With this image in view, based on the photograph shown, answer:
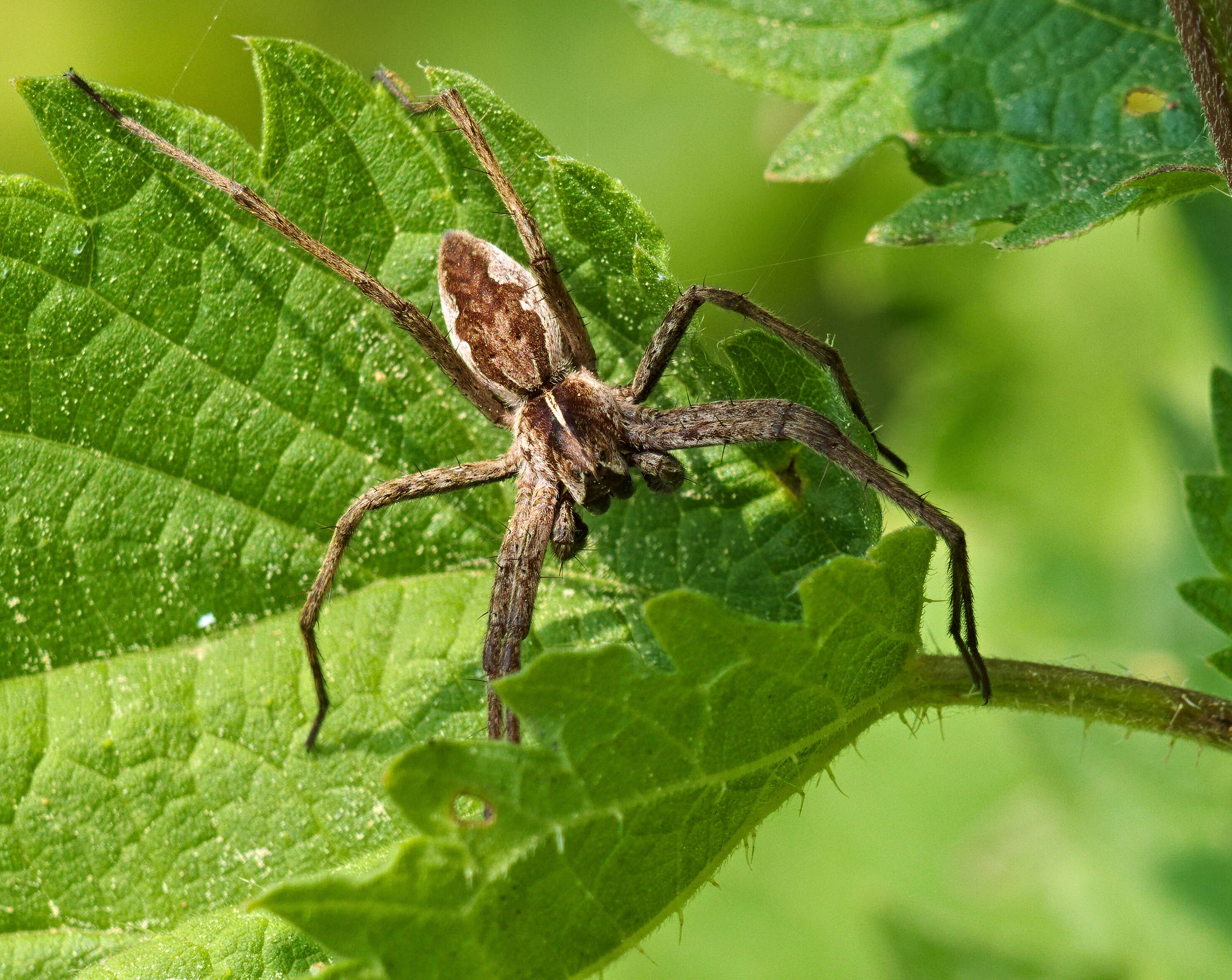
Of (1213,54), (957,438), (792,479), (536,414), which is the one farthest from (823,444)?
(957,438)

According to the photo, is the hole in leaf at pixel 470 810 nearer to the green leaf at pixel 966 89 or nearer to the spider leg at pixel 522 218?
the spider leg at pixel 522 218

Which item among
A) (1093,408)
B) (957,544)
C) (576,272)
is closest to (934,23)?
(576,272)

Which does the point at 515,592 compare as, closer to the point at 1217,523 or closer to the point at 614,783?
the point at 614,783

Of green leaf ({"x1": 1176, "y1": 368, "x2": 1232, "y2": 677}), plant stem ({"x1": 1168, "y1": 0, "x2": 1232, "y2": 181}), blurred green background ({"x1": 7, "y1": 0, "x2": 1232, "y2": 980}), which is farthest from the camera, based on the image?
blurred green background ({"x1": 7, "y1": 0, "x2": 1232, "y2": 980})

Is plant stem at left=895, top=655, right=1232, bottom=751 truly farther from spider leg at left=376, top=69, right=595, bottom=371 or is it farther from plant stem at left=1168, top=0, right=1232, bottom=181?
spider leg at left=376, top=69, right=595, bottom=371

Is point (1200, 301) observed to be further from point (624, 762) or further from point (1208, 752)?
point (624, 762)

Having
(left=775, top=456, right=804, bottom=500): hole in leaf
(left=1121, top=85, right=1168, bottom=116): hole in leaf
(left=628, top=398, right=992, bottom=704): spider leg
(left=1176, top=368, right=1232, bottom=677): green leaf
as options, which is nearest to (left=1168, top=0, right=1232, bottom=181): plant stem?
(left=1121, top=85, right=1168, bottom=116): hole in leaf

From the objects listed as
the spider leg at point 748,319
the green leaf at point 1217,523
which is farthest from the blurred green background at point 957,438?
the green leaf at point 1217,523
